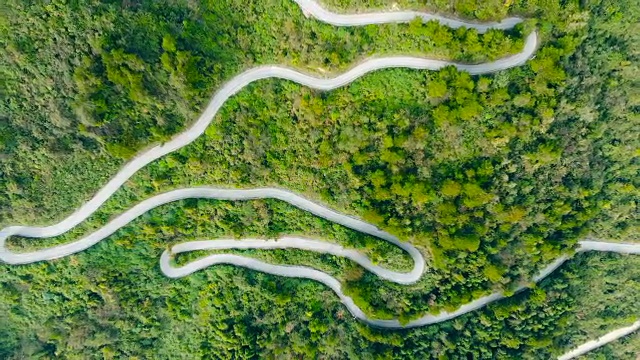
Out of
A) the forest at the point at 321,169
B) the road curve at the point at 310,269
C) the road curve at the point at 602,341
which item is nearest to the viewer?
the forest at the point at 321,169

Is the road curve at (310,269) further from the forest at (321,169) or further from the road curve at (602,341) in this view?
the road curve at (602,341)

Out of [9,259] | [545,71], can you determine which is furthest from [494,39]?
[9,259]

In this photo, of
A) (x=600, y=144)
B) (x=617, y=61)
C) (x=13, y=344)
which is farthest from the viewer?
(x=13, y=344)

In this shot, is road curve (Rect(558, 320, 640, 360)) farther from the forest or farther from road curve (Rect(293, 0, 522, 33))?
road curve (Rect(293, 0, 522, 33))

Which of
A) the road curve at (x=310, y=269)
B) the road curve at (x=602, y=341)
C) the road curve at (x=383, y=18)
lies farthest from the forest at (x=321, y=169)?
the road curve at (x=602, y=341)

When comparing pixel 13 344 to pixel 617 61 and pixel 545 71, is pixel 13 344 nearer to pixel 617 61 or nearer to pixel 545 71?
pixel 545 71

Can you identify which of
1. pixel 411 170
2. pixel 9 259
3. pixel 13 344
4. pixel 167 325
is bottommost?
pixel 13 344

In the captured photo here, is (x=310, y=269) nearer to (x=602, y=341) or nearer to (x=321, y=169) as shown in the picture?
(x=321, y=169)
